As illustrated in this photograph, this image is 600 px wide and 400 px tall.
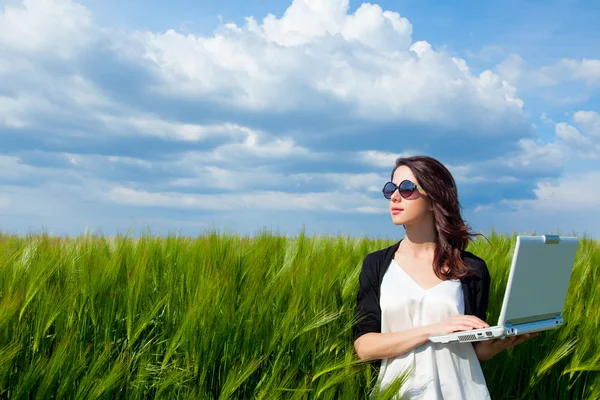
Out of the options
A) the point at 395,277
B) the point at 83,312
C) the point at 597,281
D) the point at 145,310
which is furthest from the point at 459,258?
the point at 597,281

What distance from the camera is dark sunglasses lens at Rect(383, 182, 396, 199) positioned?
103 inches

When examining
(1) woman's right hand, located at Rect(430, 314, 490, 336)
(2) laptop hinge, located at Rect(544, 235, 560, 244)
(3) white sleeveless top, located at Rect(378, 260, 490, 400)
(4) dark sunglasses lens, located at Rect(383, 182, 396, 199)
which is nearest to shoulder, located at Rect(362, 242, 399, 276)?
(3) white sleeveless top, located at Rect(378, 260, 490, 400)

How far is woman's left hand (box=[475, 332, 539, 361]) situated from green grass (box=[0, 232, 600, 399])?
0.52 metres

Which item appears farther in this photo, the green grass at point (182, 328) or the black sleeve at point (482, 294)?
the black sleeve at point (482, 294)

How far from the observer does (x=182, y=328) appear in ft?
8.16

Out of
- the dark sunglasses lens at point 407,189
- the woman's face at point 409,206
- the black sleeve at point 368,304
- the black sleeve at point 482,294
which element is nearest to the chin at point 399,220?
the woman's face at point 409,206

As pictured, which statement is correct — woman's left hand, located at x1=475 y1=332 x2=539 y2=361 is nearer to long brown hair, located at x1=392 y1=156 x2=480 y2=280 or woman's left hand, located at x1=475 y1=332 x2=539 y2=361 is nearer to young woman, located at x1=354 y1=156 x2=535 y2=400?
young woman, located at x1=354 y1=156 x2=535 y2=400

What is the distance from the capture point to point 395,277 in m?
2.56

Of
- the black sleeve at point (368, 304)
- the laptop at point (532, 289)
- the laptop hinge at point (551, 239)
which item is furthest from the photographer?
the black sleeve at point (368, 304)

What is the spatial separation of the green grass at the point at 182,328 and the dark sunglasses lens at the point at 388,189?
579 mm

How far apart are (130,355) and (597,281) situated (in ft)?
12.1

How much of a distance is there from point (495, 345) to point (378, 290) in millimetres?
560

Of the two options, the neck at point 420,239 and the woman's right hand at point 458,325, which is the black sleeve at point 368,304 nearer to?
the neck at point 420,239

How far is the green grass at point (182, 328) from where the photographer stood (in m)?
2.42
